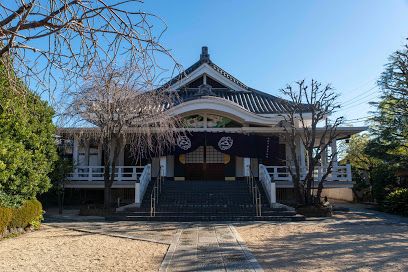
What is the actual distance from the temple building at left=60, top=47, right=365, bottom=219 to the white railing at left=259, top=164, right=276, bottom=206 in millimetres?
56

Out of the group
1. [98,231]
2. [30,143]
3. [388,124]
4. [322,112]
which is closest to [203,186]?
[322,112]

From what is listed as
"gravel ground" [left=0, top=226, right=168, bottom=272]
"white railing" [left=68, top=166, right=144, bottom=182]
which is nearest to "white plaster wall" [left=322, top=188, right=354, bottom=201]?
"white railing" [left=68, top=166, right=144, bottom=182]

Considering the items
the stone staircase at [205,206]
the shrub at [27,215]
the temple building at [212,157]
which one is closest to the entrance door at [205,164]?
the temple building at [212,157]

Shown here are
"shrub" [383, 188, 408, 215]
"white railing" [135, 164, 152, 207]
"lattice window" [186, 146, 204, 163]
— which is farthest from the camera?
"lattice window" [186, 146, 204, 163]

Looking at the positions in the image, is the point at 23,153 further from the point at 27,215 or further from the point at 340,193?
the point at 340,193

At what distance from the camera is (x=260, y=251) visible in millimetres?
8375

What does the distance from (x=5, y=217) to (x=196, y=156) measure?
44.1 feet

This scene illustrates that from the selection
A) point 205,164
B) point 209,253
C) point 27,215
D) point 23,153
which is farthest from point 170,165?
point 209,253

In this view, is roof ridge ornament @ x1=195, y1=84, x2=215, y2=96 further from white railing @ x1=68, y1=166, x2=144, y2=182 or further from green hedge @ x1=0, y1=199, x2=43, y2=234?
green hedge @ x1=0, y1=199, x2=43, y2=234

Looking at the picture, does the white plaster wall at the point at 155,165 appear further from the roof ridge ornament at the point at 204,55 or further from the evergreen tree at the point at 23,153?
the evergreen tree at the point at 23,153

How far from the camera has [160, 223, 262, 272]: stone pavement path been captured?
6711mm

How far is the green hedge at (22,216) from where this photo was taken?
9.70 metres

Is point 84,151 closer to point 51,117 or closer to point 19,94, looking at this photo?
point 51,117

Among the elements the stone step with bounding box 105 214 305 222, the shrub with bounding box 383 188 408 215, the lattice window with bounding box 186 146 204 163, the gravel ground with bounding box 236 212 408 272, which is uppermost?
the lattice window with bounding box 186 146 204 163
